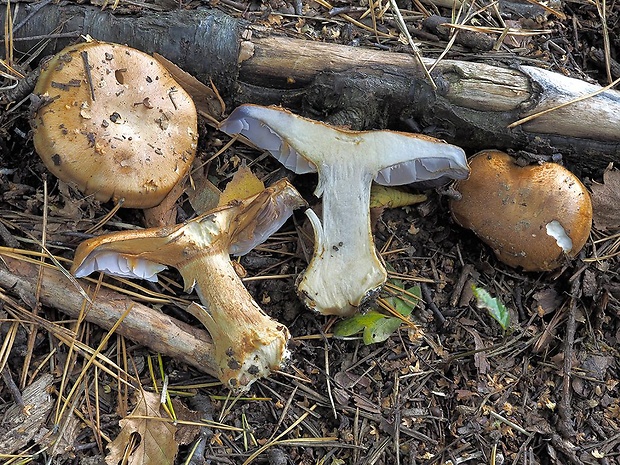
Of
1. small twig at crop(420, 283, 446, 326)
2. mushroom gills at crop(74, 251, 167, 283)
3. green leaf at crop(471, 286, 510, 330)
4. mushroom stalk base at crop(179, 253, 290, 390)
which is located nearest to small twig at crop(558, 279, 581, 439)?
green leaf at crop(471, 286, 510, 330)

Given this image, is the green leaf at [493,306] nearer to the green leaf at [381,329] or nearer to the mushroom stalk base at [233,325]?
the green leaf at [381,329]

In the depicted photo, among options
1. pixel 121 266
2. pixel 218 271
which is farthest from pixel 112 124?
pixel 218 271

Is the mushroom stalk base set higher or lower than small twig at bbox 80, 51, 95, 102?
lower

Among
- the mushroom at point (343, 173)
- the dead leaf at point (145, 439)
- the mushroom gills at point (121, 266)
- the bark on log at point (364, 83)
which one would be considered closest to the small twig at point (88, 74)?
the bark on log at point (364, 83)

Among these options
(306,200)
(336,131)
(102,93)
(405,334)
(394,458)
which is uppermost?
(102,93)

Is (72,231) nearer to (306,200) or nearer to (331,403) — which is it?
(306,200)

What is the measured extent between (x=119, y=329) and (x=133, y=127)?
967 mm

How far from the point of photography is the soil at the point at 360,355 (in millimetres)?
2607

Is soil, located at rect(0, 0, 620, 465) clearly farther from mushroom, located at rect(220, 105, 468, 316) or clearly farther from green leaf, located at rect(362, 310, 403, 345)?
mushroom, located at rect(220, 105, 468, 316)

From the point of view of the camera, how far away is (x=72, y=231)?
8.86 ft

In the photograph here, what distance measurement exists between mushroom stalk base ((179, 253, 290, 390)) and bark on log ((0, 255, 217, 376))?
93mm

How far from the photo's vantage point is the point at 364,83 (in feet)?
10.0

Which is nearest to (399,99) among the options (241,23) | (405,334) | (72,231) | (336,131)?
(336,131)

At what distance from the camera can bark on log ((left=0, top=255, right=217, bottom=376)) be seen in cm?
263
